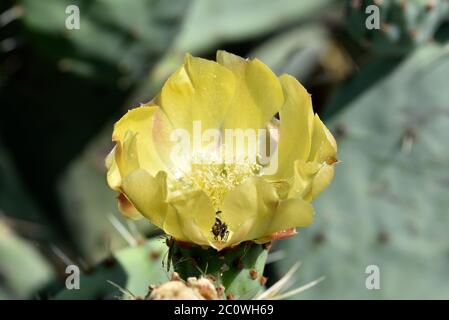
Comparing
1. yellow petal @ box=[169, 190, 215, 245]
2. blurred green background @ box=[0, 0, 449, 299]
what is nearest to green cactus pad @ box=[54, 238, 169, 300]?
blurred green background @ box=[0, 0, 449, 299]

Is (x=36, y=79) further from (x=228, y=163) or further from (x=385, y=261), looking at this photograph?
(x=228, y=163)

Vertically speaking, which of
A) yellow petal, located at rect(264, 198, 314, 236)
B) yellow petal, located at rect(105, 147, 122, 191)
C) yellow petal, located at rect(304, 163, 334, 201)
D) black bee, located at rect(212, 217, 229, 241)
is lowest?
black bee, located at rect(212, 217, 229, 241)

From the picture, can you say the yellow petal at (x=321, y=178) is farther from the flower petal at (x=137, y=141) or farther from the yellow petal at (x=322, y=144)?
the flower petal at (x=137, y=141)

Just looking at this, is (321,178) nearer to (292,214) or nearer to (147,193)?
(292,214)

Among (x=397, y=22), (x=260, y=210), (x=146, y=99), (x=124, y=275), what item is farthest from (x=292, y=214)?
(x=146, y=99)

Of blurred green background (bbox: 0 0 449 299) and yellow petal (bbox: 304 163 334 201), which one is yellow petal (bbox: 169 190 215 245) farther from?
blurred green background (bbox: 0 0 449 299)
